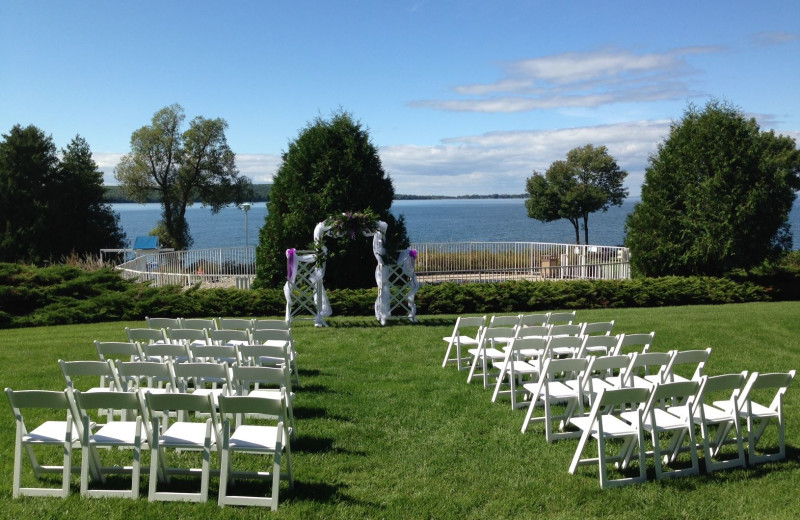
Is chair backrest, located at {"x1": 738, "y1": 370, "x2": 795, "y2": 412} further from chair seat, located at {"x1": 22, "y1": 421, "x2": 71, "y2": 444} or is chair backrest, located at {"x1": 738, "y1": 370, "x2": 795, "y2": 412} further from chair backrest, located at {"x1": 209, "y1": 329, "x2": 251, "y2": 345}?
chair backrest, located at {"x1": 209, "y1": 329, "x2": 251, "y2": 345}

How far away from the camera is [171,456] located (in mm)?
5934

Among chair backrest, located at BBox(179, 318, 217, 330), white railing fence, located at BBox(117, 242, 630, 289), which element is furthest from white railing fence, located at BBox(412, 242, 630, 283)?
chair backrest, located at BBox(179, 318, 217, 330)

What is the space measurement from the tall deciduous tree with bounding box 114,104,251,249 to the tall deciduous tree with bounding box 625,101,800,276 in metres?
30.1

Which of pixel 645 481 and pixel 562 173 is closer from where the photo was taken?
pixel 645 481

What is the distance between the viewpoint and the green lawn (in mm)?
4824

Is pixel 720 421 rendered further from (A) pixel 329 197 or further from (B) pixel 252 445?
(A) pixel 329 197

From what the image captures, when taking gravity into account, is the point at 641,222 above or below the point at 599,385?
above

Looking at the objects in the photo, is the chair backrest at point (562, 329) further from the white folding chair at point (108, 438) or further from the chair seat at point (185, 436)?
the white folding chair at point (108, 438)

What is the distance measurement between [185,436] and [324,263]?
9271 mm

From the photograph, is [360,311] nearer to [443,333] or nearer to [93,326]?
[443,333]

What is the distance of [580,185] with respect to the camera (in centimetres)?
3728

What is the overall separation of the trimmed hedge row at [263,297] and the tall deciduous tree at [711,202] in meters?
1.26

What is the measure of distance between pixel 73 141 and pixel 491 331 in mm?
34659

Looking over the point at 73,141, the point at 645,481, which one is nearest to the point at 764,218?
the point at 645,481
